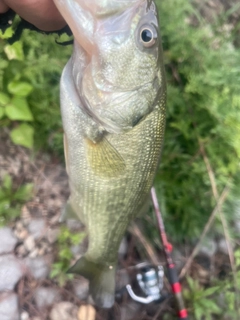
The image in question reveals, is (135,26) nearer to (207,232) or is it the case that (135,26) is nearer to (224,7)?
(207,232)

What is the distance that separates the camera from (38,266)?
2.08 m

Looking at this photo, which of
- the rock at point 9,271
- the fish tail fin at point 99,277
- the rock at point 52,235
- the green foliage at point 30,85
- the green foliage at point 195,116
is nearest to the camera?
the fish tail fin at point 99,277

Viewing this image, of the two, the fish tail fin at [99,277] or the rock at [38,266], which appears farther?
the rock at [38,266]

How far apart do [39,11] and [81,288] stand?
1592 millimetres

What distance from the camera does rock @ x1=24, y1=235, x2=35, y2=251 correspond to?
82.0 inches

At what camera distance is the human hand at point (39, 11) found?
1152 millimetres

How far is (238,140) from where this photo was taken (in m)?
1.75

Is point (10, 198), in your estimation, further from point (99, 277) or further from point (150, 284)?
point (150, 284)

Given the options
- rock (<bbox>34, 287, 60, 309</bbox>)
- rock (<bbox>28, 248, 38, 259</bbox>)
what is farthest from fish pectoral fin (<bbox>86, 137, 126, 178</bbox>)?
rock (<bbox>34, 287, 60, 309</bbox>)

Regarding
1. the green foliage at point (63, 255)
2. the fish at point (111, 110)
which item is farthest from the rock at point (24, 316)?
the fish at point (111, 110)

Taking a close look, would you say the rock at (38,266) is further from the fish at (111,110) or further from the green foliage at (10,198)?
the fish at (111,110)

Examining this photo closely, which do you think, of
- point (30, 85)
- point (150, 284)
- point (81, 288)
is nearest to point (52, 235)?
point (81, 288)

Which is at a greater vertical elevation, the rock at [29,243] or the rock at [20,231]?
the rock at [20,231]

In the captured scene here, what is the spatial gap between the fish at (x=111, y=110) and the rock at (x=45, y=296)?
26.8 inches
